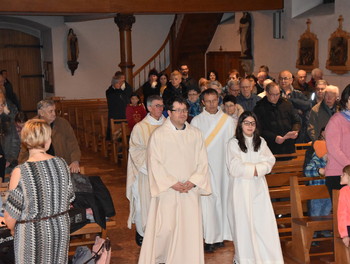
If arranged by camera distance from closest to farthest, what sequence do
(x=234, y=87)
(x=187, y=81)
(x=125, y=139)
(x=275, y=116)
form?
(x=275, y=116)
(x=234, y=87)
(x=125, y=139)
(x=187, y=81)

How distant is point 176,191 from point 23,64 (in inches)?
588

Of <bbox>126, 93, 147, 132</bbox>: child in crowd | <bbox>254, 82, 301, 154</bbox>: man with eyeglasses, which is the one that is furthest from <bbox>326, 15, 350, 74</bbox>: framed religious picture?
<bbox>254, 82, 301, 154</bbox>: man with eyeglasses

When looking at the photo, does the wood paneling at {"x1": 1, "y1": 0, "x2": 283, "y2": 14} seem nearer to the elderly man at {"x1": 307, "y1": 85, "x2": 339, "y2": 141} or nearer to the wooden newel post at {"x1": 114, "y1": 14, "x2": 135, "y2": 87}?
the wooden newel post at {"x1": 114, "y1": 14, "x2": 135, "y2": 87}

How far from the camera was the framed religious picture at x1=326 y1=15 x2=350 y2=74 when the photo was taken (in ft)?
41.4

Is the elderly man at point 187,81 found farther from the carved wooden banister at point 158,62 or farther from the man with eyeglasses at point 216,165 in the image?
the carved wooden banister at point 158,62

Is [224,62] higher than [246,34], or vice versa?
[246,34]

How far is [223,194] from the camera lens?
6.86 meters

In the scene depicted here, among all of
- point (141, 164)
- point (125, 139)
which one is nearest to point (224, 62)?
point (125, 139)

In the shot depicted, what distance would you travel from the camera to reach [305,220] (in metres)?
6.42

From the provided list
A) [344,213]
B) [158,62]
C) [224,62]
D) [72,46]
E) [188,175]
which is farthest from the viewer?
[158,62]

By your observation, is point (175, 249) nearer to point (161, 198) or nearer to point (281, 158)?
point (161, 198)

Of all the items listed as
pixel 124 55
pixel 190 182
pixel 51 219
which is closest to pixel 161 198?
pixel 190 182

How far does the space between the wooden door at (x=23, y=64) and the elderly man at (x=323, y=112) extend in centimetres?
1338

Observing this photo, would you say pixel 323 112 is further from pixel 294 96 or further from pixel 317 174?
pixel 317 174
